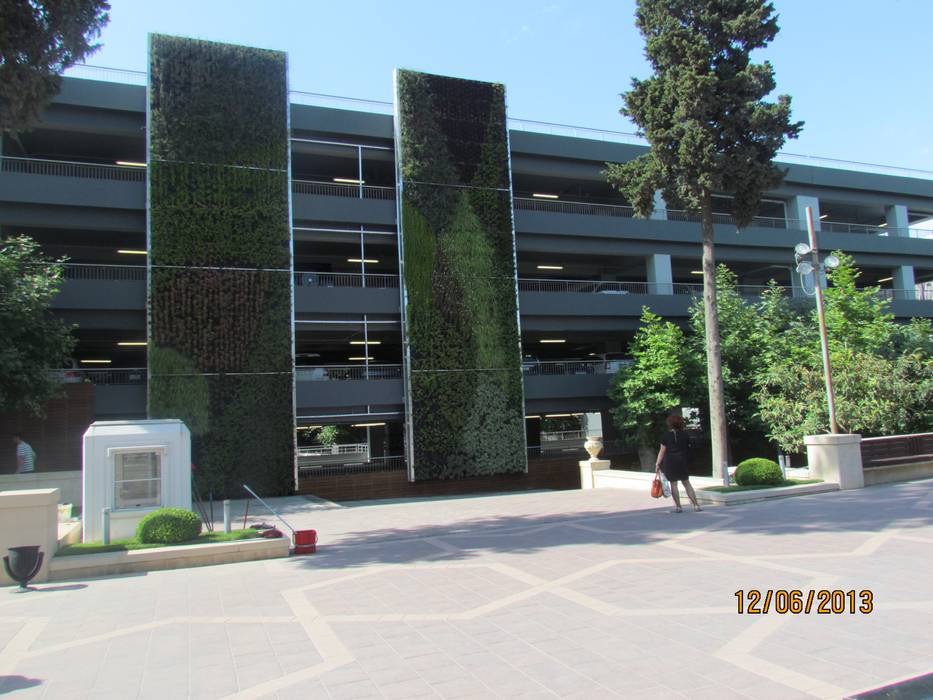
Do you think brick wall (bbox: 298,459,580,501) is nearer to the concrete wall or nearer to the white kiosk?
the white kiosk

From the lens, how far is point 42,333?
777 inches

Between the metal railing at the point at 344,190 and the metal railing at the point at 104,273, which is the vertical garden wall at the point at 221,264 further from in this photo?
the metal railing at the point at 344,190

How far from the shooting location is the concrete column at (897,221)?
38.9 metres

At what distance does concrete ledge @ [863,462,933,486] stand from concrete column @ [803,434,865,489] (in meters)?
0.53

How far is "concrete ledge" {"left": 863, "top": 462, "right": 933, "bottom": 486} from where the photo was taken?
55.3 feet

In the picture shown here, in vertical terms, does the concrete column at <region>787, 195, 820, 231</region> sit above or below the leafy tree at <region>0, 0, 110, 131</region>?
above

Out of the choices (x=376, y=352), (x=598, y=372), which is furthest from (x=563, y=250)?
(x=376, y=352)

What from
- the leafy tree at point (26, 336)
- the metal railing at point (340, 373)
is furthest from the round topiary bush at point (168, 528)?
the metal railing at point (340, 373)

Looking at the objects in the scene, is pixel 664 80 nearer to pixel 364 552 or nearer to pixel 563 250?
pixel 563 250

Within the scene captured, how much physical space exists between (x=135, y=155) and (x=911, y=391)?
30.2 meters

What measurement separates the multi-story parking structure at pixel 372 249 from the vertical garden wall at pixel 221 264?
4.19 ft

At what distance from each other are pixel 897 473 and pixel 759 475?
4.68 meters

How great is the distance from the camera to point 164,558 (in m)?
10.3

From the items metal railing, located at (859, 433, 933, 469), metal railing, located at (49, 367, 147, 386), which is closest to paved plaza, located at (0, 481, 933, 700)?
metal railing, located at (859, 433, 933, 469)
